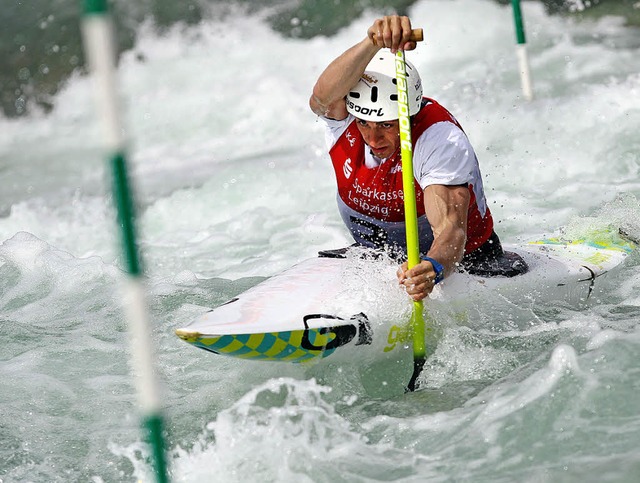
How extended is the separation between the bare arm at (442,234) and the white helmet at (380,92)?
0.35 metres

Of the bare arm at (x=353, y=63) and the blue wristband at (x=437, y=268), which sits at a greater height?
the bare arm at (x=353, y=63)

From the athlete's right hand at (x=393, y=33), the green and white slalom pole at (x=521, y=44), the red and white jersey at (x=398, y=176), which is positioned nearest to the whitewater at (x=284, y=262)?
the green and white slalom pole at (x=521, y=44)

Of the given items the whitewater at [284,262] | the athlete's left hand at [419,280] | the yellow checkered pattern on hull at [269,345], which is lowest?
the whitewater at [284,262]

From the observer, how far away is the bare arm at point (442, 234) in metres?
3.61

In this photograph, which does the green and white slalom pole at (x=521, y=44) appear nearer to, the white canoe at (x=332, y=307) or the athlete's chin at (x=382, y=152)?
the white canoe at (x=332, y=307)

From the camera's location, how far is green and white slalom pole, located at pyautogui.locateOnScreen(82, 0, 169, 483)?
1938 millimetres

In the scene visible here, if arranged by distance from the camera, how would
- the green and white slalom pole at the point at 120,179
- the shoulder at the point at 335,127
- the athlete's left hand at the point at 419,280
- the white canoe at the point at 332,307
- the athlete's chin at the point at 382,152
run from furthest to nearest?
the shoulder at the point at 335,127
the athlete's chin at the point at 382,152
the athlete's left hand at the point at 419,280
the white canoe at the point at 332,307
the green and white slalom pole at the point at 120,179

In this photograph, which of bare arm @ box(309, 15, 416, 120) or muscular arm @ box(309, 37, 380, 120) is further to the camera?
muscular arm @ box(309, 37, 380, 120)

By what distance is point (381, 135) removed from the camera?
12.7ft

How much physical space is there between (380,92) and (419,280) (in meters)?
0.78

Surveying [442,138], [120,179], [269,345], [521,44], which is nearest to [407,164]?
[442,138]

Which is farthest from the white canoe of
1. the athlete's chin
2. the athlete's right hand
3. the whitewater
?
the athlete's right hand

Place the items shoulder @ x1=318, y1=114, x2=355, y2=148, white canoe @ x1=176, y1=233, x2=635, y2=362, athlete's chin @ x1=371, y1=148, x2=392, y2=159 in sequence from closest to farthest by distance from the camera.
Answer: white canoe @ x1=176, y1=233, x2=635, y2=362, athlete's chin @ x1=371, y1=148, x2=392, y2=159, shoulder @ x1=318, y1=114, x2=355, y2=148

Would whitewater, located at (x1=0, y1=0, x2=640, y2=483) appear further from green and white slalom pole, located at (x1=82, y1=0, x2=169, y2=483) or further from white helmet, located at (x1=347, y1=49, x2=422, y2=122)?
green and white slalom pole, located at (x1=82, y1=0, x2=169, y2=483)
